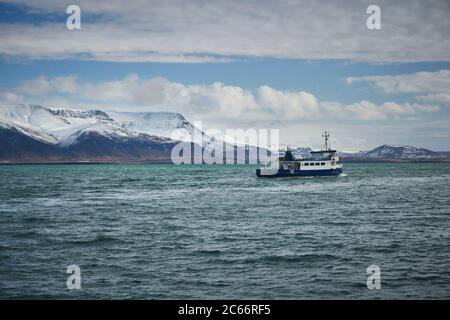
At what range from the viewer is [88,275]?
76.7ft

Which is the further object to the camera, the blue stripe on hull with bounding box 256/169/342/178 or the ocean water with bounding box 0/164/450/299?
the blue stripe on hull with bounding box 256/169/342/178

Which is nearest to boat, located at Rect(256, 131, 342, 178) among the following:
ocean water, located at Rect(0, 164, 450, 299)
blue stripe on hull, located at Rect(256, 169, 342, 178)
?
blue stripe on hull, located at Rect(256, 169, 342, 178)

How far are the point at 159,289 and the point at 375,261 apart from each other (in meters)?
12.2

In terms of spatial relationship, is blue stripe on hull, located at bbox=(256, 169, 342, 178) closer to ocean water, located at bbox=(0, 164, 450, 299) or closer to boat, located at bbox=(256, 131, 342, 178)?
boat, located at bbox=(256, 131, 342, 178)

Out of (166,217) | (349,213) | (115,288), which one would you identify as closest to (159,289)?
(115,288)

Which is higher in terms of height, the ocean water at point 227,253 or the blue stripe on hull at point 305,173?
the blue stripe on hull at point 305,173

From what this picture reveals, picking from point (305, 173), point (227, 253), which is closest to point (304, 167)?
point (305, 173)

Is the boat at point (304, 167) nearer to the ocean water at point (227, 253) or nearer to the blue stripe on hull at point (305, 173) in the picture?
the blue stripe on hull at point (305, 173)

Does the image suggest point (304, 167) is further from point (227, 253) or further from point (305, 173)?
point (227, 253)

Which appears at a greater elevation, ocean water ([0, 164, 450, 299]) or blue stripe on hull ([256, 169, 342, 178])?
blue stripe on hull ([256, 169, 342, 178])

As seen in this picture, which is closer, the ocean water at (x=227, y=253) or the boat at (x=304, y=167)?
the ocean water at (x=227, y=253)

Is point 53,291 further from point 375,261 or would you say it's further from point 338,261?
point 375,261

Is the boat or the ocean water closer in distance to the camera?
the ocean water

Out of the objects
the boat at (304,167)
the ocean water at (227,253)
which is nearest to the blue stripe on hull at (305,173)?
the boat at (304,167)
